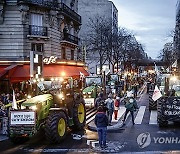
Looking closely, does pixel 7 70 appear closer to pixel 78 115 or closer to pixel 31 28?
pixel 31 28

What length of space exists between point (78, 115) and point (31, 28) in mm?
19637

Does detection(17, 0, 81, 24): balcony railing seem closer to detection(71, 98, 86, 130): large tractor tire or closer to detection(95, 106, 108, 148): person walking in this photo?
detection(71, 98, 86, 130): large tractor tire

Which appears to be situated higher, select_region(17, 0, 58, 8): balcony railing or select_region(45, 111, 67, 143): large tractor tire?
select_region(17, 0, 58, 8): balcony railing

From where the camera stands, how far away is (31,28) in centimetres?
3559

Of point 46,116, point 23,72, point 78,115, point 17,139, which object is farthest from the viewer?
point 23,72

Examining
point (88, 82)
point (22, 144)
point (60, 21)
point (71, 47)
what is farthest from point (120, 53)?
point (22, 144)

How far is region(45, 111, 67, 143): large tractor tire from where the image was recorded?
14102mm

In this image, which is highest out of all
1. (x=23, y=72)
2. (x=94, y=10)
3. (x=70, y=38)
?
(x=94, y=10)

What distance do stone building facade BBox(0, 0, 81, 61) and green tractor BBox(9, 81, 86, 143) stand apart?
15583 mm

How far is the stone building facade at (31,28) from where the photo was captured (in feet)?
112

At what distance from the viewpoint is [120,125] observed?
60.4 ft

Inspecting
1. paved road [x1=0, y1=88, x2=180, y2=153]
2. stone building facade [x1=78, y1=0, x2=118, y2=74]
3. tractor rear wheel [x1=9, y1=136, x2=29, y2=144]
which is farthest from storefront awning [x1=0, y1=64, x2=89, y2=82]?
stone building facade [x1=78, y1=0, x2=118, y2=74]

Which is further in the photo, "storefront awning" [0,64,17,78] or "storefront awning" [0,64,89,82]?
"storefront awning" [0,64,89,82]

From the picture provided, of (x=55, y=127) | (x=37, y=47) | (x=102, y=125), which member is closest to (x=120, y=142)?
(x=102, y=125)
